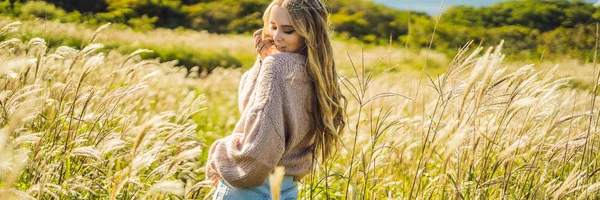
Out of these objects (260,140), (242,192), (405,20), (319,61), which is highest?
(319,61)

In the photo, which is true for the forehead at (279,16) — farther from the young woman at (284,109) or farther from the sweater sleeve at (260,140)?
the sweater sleeve at (260,140)

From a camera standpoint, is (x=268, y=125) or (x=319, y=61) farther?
(x=319, y=61)

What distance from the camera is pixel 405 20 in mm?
32656

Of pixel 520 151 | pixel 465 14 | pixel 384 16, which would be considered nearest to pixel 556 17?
pixel 465 14

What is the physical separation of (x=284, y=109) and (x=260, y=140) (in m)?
0.16

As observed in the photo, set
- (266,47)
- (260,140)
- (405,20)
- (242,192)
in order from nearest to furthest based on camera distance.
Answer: (260,140) → (242,192) → (266,47) → (405,20)

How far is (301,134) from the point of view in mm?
2057

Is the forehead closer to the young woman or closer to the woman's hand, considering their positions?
the young woman

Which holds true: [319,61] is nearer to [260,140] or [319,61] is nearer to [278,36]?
[278,36]

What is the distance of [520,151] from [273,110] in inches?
61.5

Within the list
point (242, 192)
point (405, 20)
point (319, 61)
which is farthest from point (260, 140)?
point (405, 20)

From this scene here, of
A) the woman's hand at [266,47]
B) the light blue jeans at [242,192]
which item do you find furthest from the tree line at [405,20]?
the light blue jeans at [242,192]

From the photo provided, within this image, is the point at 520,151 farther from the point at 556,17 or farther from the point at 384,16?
the point at 384,16

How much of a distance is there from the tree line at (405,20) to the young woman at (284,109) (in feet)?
55.8
